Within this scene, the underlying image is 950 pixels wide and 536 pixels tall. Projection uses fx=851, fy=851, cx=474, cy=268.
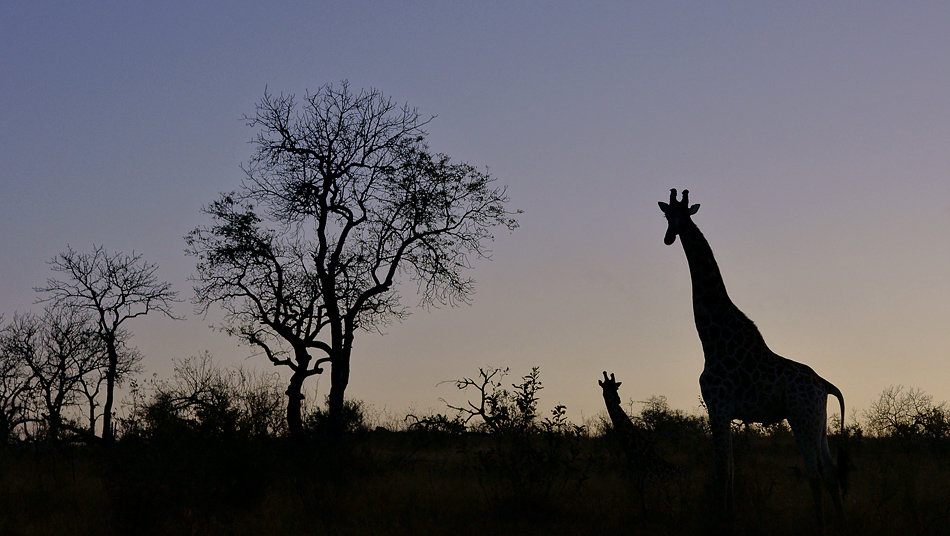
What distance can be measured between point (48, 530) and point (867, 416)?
24.0 meters

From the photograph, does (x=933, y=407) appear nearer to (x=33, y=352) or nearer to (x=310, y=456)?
(x=310, y=456)

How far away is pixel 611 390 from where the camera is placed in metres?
14.9

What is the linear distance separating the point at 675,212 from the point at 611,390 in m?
3.73

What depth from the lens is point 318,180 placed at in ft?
78.7

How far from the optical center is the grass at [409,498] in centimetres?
1146

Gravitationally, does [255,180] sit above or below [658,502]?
above

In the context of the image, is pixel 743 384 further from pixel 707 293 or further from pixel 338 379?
pixel 338 379

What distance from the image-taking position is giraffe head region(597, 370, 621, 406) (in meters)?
14.7

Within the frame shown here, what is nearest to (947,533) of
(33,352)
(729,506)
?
(729,506)

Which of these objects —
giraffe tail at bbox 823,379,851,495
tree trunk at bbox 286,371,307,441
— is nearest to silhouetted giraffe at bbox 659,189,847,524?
giraffe tail at bbox 823,379,851,495

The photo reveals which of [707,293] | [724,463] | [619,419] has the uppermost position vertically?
[707,293]

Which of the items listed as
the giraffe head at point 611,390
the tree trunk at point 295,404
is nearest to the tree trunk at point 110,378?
the tree trunk at point 295,404

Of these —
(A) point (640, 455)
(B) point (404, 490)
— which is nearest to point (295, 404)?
(B) point (404, 490)

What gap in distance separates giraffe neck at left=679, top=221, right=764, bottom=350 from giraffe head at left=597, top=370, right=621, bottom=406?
113 inches
